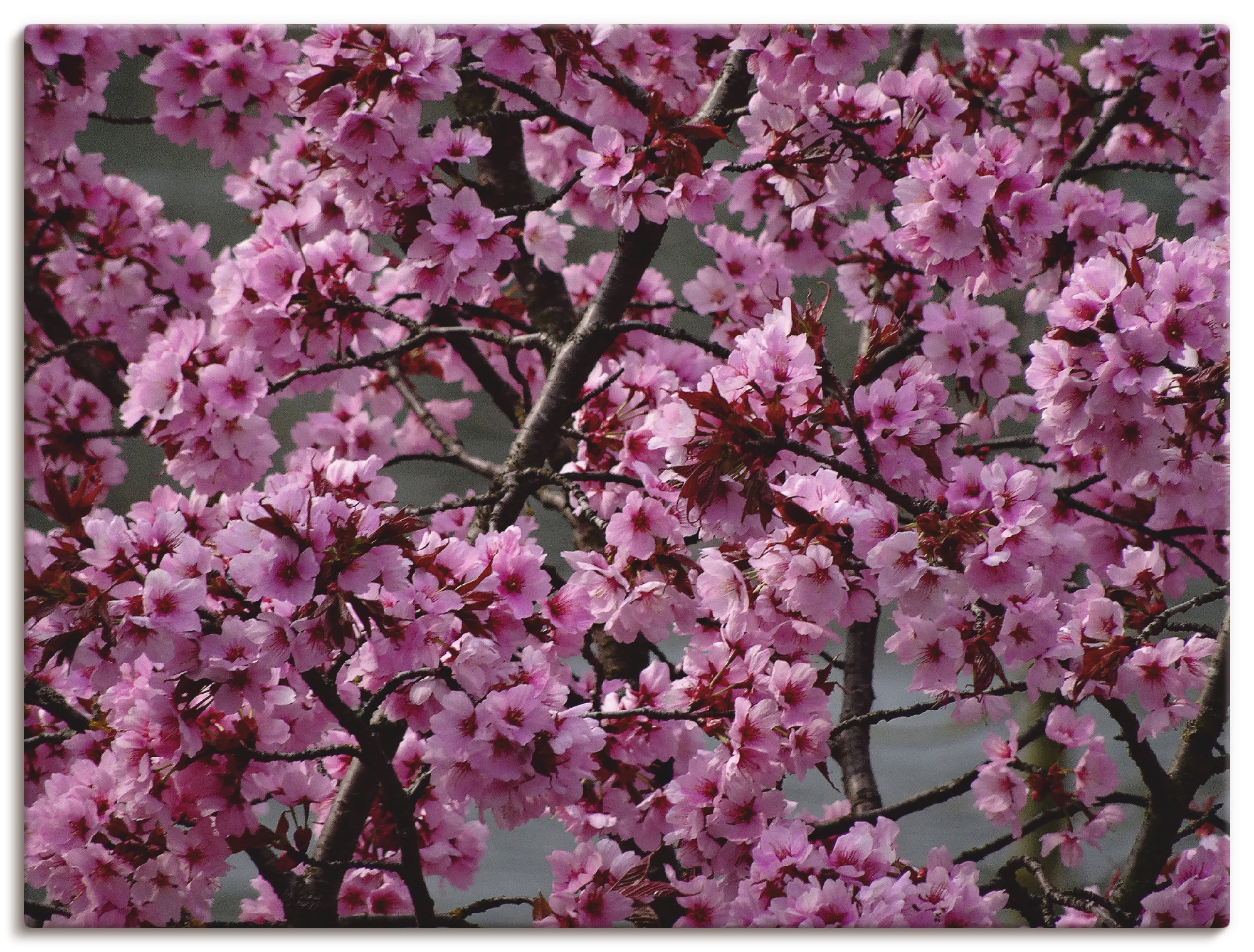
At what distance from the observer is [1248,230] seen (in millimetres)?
1442

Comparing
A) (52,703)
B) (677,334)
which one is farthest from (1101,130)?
(52,703)

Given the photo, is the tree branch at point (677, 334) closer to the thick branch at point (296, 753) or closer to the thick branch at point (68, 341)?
the thick branch at point (296, 753)

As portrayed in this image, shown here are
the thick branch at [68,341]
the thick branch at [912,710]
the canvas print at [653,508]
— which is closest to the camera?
the canvas print at [653,508]

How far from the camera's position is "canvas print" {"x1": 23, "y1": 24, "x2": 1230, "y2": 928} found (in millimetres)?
1072

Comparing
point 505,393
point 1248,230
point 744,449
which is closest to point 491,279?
point 505,393

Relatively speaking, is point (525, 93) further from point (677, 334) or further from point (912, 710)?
point (912, 710)

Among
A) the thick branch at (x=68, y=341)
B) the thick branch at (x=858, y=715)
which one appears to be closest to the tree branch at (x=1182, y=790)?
the thick branch at (x=858, y=715)

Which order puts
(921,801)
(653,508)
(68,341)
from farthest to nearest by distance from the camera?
1. (68,341)
2. (921,801)
3. (653,508)

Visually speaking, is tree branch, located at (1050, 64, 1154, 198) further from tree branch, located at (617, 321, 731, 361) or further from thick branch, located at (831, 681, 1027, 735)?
thick branch, located at (831, 681, 1027, 735)

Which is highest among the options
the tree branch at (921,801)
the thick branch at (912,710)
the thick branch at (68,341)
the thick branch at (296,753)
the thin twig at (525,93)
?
the thin twig at (525,93)

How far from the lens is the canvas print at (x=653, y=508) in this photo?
1072mm

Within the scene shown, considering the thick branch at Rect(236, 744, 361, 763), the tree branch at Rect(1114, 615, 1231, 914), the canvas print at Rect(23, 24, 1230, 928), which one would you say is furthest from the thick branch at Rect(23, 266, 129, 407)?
the tree branch at Rect(1114, 615, 1231, 914)

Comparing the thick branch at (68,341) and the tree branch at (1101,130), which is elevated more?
the tree branch at (1101,130)

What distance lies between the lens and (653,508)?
3.79ft
